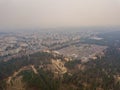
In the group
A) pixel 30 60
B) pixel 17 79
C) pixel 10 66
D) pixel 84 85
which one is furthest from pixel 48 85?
pixel 30 60

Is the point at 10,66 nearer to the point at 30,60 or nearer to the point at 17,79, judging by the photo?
the point at 30,60

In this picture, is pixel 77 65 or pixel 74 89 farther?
pixel 77 65

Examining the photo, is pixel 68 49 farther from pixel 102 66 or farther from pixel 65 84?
pixel 65 84

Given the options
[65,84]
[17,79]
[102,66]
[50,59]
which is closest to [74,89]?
[65,84]

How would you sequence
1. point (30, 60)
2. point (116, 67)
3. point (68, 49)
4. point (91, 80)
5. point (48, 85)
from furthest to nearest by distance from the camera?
point (68, 49)
point (30, 60)
point (116, 67)
point (91, 80)
point (48, 85)

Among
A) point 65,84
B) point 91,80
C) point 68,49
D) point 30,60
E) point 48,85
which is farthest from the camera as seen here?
point 68,49

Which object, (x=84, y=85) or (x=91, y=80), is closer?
(x=84, y=85)

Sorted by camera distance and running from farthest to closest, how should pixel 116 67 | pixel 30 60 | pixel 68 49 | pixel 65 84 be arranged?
pixel 68 49
pixel 30 60
pixel 116 67
pixel 65 84

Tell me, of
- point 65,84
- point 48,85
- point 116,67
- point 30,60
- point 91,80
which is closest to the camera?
point 48,85
